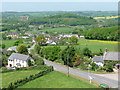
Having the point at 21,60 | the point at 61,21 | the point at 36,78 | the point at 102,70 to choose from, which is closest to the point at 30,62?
the point at 21,60

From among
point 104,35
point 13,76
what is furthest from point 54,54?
point 104,35

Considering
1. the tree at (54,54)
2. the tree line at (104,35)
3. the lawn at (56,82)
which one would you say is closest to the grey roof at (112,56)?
the tree at (54,54)

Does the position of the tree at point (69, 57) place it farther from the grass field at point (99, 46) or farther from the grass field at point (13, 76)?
the grass field at point (99, 46)

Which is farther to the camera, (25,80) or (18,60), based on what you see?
(18,60)

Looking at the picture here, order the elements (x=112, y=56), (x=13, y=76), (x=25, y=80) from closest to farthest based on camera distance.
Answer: (x=25, y=80)
(x=13, y=76)
(x=112, y=56)

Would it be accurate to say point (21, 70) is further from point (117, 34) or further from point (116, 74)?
point (117, 34)

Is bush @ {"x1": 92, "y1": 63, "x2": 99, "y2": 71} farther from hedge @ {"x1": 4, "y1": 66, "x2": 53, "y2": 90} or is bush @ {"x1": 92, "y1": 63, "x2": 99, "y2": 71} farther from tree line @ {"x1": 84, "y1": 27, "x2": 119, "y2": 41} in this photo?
tree line @ {"x1": 84, "y1": 27, "x2": 119, "y2": 41}

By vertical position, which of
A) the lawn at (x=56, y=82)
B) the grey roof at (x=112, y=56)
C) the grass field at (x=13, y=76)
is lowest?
the grass field at (x=13, y=76)

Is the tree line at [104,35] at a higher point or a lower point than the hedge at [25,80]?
higher

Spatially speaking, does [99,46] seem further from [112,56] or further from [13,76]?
[13,76]
